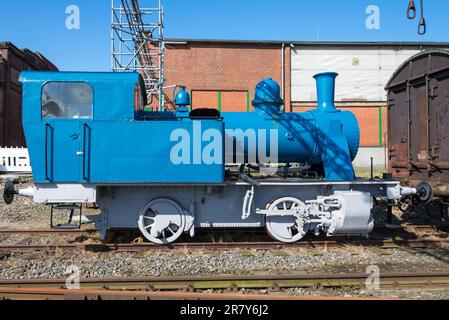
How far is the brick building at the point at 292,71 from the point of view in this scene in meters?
21.8

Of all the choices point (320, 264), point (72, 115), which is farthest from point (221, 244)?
point (72, 115)

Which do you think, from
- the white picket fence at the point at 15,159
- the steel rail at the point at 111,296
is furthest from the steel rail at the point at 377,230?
the white picket fence at the point at 15,159

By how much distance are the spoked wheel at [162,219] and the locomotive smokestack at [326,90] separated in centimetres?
399

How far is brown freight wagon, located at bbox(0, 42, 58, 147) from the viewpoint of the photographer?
2322 centimetres

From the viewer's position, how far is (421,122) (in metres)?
7.91

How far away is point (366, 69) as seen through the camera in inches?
867

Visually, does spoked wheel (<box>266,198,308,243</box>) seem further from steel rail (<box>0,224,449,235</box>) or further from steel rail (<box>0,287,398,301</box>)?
steel rail (<box>0,287,398,301</box>)

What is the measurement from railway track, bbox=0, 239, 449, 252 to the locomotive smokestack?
9.83ft

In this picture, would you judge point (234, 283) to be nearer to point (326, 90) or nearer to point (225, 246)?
point (225, 246)

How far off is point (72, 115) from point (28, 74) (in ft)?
3.72

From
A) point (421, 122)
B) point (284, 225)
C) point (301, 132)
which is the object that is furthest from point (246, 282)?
point (421, 122)

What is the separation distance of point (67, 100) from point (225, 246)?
421cm
